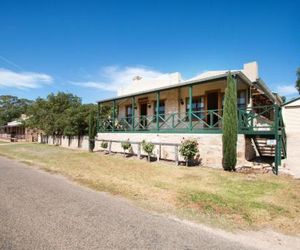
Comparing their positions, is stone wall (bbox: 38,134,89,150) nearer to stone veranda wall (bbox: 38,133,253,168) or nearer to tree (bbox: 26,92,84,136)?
tree (bbox: 26,92,84,136)

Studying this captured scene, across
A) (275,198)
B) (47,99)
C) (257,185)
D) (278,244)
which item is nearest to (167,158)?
(257,185)

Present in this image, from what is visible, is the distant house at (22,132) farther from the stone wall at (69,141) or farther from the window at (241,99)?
the window at (241,99)

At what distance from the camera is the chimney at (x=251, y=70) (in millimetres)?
13670

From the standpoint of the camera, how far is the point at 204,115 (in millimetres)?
15211

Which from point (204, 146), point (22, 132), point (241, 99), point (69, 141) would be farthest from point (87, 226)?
point (22, 132)

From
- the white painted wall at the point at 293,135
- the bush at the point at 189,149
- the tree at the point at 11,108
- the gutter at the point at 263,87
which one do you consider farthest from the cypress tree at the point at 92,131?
the tree at the point at 11,108

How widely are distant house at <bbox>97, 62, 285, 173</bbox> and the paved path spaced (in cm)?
680

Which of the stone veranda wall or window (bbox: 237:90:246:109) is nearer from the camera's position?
the stone veranda wall

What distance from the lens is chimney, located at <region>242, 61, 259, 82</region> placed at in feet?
44.9

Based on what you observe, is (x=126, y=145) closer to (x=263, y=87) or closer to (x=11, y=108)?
(x=263, y=87)

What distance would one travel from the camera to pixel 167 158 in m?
13.4

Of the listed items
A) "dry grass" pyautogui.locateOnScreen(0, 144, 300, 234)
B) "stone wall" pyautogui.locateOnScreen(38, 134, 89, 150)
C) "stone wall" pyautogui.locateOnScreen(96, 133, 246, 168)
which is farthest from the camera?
"stone wall" pyautogui.locateOnScreen(38, 134, 89, 150)

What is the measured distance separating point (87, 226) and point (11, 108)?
6654 centimetres

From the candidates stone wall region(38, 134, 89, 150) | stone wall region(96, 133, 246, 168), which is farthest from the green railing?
stone wall region(38, 134, 89, 150)
